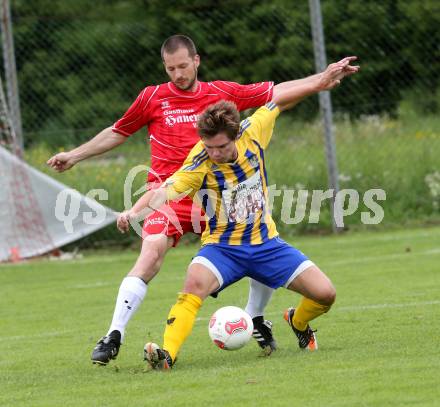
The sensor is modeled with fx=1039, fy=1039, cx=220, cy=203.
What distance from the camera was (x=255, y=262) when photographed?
6008 millimetres

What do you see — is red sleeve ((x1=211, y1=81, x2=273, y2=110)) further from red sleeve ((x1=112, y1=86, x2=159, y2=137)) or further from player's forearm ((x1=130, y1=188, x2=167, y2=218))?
player's forearm ((x1=130, y1=188, x2=167, y2=218))

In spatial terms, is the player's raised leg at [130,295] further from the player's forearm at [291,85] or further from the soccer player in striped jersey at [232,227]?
the player's forearm at [291,85]

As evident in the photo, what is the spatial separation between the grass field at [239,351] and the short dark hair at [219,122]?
1295 mm

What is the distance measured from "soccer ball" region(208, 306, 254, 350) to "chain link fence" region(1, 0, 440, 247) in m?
7.28

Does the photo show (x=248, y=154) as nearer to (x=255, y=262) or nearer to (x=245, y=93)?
(x=255, y=262)

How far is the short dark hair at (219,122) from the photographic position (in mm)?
5699

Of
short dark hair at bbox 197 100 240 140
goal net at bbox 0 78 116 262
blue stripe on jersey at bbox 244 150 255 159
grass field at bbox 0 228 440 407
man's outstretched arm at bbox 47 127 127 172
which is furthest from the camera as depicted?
goal net at bbox 0 78 116 262

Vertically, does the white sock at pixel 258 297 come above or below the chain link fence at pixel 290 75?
below

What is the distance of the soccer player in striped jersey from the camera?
5809 mm

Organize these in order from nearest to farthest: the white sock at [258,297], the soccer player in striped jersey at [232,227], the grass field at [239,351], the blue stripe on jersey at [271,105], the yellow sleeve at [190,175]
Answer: the grass field at [239,351], the soccer player in striped jersey at [232,227], the yellow sleeve at [190,175], the blue stripe on jersey at [271,105], the white sock at [258,297]

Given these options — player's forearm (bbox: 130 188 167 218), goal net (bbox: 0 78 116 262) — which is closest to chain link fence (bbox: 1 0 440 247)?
goal net (bbox: 0 78 116 262)

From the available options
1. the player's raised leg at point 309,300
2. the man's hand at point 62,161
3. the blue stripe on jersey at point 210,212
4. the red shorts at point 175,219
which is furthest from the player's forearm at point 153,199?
the man's hand at point 62,161

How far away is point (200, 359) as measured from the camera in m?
6.12

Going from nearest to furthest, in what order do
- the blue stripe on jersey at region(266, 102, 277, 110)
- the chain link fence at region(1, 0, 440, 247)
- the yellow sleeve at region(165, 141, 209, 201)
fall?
the yellow sleeve at region(165, 141, 209, 201) < the blue stripe on jersey at region(266, 102, 277, 110) < the chain link fence at region(1, 0, 440, 247)
